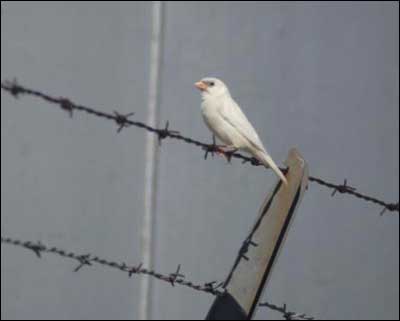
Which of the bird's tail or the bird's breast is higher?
the bird's breast

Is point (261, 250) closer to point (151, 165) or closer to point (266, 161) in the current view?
point (266, 161)

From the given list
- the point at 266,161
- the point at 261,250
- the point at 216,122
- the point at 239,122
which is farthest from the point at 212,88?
the point at 261,250

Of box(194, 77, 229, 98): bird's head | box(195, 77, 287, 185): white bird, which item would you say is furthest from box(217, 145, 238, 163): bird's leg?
box(194, 77, 229, 98): bird's head

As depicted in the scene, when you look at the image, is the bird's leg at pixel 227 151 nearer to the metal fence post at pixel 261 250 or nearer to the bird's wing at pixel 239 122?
the bird's wing at pixel 239 122

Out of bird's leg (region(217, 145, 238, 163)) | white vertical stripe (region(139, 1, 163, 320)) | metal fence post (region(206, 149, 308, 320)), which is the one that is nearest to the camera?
metal fence post (region(206, 149, 308, 320))

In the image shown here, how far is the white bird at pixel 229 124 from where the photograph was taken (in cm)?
416

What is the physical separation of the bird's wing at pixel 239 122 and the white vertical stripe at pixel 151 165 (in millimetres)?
2703

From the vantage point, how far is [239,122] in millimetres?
4238

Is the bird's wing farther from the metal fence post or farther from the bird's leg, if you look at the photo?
the metal fence post

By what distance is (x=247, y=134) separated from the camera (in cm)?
417

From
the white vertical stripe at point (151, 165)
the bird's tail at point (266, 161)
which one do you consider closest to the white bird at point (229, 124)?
the bird's tail at point (266, 161)

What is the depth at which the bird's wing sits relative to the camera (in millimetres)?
4145

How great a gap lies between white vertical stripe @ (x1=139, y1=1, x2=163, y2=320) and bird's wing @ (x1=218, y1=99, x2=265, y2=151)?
270 centimetres

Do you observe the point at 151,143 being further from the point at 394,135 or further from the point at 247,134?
the point at 247,134
